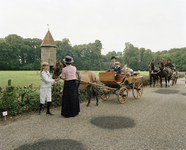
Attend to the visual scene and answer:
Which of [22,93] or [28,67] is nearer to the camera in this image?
[22,93]

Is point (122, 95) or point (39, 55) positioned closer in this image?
point (122, 95)

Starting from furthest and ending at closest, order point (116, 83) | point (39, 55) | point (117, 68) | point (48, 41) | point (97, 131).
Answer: point (39, 55) < point (48, 41) < point (117, 68) < point (116, 83) < point (97, 131)

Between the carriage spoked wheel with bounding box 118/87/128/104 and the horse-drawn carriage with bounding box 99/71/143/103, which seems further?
the carriage spoked wheel with bounding box 118/87/128/104

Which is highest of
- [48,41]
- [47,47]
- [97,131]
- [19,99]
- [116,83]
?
[48,41]

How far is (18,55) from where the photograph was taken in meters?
54.9

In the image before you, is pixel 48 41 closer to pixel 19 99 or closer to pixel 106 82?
pixel 106 82

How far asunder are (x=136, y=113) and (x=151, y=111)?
757 mm

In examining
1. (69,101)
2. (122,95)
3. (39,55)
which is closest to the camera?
(69,101)

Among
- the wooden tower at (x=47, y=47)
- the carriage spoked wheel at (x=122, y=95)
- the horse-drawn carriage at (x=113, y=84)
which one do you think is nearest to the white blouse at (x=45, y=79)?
the horse-drawn carriage at (x=113, y=84)

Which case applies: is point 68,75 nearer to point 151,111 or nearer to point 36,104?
point 36,104

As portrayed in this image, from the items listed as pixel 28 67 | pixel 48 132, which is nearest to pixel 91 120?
pixel 48 132

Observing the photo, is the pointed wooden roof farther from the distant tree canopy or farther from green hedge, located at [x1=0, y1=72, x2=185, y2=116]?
green hedge, located at [x1=0, y1=72, x2=185, y2=116]

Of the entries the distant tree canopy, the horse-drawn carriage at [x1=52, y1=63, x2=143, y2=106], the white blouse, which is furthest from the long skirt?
the distant tree canopy

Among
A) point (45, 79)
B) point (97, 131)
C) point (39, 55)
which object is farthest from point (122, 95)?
point (39, 55)
